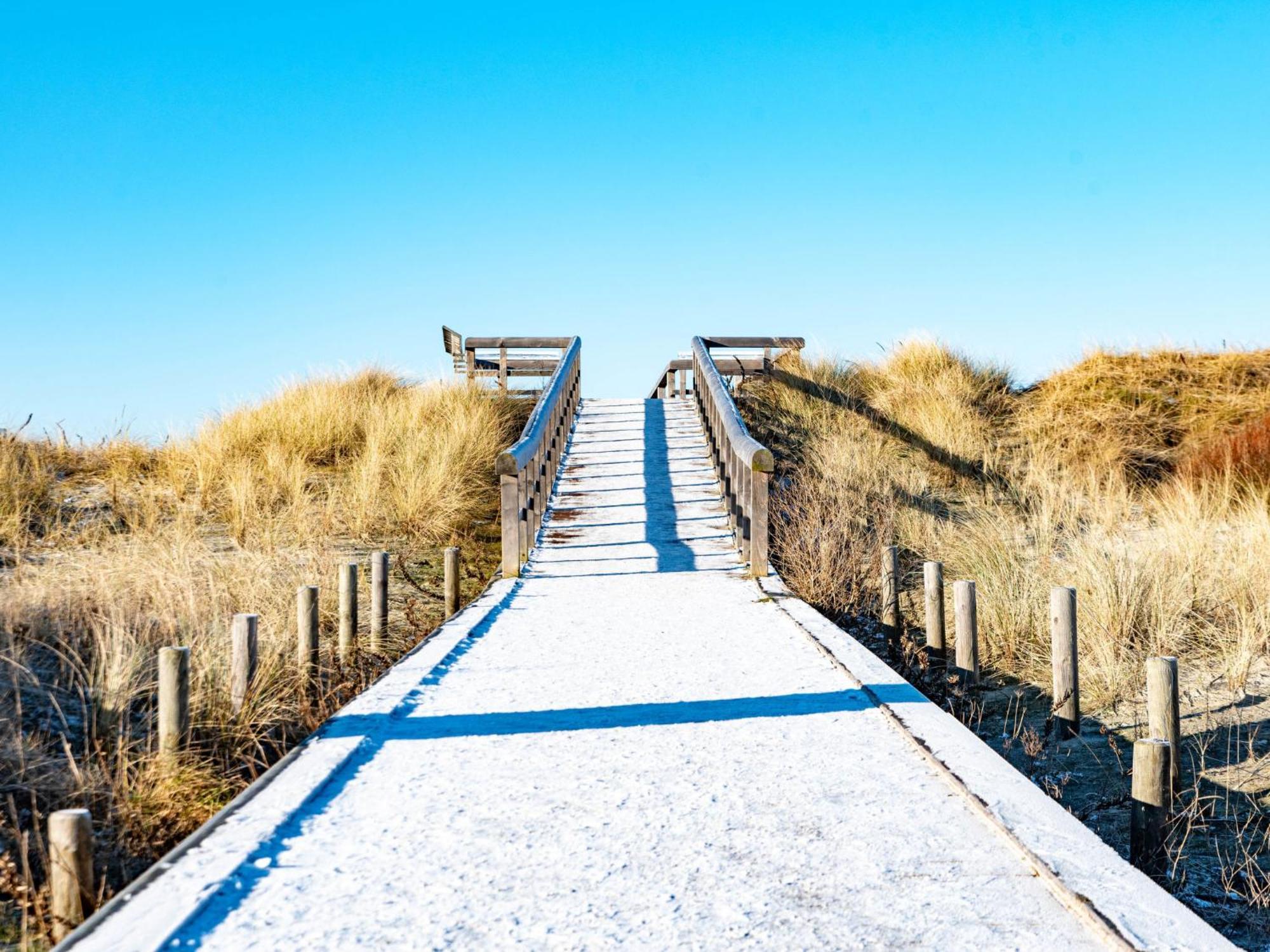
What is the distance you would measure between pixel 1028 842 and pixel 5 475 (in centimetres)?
1087

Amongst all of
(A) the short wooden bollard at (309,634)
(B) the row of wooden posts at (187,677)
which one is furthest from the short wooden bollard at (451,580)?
(A) the short wooden bollard at (309,634)

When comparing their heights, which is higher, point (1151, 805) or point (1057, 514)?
point (1057, 514)

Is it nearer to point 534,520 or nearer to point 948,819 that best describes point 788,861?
point 948,819

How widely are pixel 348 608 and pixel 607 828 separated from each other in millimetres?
3583

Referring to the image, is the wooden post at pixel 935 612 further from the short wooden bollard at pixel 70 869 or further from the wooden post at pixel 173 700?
the short wooden bollard at pixel 70 869

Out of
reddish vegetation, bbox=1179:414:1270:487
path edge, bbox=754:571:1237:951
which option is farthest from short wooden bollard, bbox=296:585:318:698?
reddish vegetation, bbox=1179:414:1270:487

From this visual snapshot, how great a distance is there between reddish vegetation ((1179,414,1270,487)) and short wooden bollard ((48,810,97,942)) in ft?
34.1

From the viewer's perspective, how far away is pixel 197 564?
25.6 feet

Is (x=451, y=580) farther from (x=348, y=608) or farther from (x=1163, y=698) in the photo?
(x=1163, y=698)

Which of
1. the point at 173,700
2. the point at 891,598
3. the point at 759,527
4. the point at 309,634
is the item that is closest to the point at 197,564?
the point at 309,634

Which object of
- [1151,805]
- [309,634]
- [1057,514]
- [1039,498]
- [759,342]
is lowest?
[1151,805]

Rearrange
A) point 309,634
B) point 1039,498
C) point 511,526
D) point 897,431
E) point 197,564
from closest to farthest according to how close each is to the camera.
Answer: point 309,634 < point 197,564 < point 511,526 < point 1039,498 < point 897,431

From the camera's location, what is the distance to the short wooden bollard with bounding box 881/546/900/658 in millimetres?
6926

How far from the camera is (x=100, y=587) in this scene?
6.71 meters
